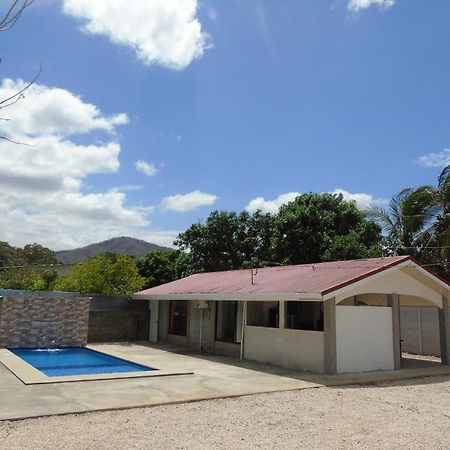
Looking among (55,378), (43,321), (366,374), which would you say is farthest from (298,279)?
(43,321)

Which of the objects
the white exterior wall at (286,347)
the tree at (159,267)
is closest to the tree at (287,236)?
the tree at (159,267)

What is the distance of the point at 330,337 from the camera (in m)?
12.7

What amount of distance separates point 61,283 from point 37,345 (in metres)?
6.58

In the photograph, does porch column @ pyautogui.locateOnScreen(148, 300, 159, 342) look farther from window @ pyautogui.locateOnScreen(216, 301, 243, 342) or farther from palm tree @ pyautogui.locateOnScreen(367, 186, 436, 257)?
palm tree @ pyautogui.locateOnScreen(367, 186, 436, 257)

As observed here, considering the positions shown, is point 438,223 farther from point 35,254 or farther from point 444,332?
point 35,254

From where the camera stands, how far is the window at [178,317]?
68.5 ft

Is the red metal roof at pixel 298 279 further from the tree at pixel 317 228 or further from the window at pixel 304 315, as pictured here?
the tree at pixel 317 228

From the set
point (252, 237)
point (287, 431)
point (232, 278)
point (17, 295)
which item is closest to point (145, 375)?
point (287, 431)

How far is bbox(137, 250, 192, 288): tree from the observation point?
35406mm

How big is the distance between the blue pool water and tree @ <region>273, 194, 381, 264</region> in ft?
44.1

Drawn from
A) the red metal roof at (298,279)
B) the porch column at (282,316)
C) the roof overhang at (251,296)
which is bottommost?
the porch column at (282,316)

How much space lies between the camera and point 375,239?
88.2 feet

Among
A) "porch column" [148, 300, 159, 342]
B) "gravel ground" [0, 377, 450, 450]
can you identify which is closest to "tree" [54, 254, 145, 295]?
"porch column" [148, 300, 159, 342]

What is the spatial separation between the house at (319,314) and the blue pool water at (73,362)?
3.51 m
